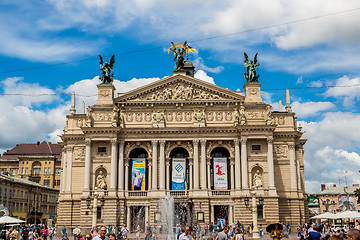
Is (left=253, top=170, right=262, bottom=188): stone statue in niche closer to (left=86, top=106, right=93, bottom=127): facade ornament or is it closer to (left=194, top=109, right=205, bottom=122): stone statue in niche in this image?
(left=194, top=109, right=205, bottom=122): stone statue in niche

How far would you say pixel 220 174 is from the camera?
60.6m

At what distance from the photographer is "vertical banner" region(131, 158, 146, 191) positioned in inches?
2393

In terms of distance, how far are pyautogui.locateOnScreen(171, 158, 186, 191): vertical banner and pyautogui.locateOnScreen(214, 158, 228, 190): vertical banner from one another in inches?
182

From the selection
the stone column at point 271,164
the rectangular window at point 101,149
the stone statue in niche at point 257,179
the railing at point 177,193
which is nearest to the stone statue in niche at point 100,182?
the rectangular window at point 101,149

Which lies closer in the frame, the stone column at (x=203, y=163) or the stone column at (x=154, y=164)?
the stone column at (x=203, y=163)

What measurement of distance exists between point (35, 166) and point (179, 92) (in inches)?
2658

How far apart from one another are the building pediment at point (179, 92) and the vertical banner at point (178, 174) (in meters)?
9.20

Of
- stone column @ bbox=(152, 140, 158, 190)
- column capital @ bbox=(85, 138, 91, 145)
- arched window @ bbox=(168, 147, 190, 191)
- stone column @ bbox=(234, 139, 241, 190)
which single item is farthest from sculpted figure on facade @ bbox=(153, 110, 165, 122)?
stone column @ bbox=(234, 139, 241, 190)

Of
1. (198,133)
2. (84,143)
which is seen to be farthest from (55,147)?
(198,133)

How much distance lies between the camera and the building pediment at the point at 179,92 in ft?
207

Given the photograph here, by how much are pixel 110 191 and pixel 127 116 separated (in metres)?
11.3

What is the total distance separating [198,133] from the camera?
61312 millimetres

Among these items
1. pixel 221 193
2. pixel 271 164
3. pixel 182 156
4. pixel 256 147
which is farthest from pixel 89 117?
pixel 271 164

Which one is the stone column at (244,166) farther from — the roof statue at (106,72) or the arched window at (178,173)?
the roof statue at (106,72)
